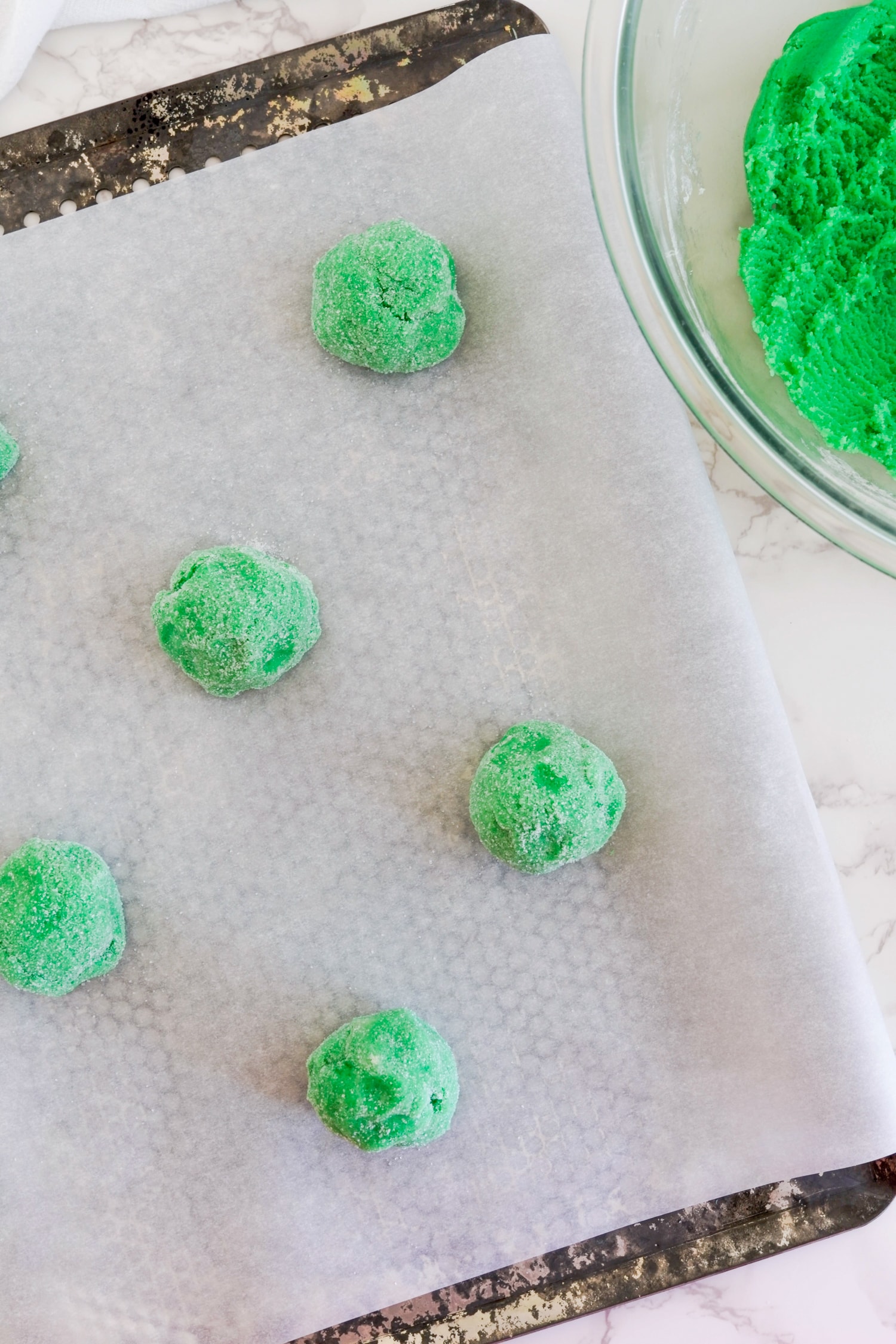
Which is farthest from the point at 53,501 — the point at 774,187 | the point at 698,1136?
the point at 698,1136

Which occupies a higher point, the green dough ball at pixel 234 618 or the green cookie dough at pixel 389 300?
the green cookie dough at pixel 389 300

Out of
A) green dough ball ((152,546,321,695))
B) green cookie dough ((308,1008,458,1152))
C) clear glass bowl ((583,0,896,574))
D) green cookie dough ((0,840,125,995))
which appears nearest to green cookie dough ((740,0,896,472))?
clear glass bowl ((583,0,896,574))

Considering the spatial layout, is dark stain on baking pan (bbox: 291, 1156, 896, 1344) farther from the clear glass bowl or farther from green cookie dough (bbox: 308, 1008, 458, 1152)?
the clear glass bowl

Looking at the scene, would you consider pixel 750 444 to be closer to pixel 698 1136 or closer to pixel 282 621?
pixel 282 621

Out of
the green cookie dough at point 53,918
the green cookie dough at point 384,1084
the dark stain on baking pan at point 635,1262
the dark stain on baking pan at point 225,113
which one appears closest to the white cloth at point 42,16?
the dark stain on baking pan at point 225,113

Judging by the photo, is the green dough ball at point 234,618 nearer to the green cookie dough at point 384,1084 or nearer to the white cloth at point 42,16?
the green cookie dough at point 384,1084

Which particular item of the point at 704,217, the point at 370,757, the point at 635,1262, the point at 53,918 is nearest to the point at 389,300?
the point at 704,217
